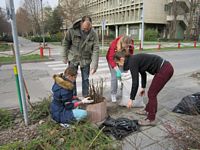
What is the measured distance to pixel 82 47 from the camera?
3537mm

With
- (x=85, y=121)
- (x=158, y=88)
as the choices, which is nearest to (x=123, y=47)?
(x=158, y=88)

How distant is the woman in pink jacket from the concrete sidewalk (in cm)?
56

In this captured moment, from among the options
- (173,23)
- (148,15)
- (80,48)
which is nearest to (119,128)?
(80,48)

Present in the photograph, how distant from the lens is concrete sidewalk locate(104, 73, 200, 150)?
8.18 ft

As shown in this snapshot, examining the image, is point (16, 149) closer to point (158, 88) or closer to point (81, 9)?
point (158, 88)

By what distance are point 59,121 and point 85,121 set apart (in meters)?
0.40

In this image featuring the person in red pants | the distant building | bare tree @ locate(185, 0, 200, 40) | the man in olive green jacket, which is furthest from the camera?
the distant building

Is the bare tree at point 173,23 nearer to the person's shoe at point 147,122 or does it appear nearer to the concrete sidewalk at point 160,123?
the concrete sidewalk at point 160,123

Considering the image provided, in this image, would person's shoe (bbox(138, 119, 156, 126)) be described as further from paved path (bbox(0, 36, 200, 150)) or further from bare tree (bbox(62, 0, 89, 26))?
bare tree (bbox(62, 0, 89, 26))

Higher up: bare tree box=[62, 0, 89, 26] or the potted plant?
bare tree box=[62, 0, 89, 26]

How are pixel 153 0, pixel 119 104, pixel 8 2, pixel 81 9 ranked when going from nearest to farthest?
A: pixel 8 2 < pixel 119 104 < pixel 81 9 < pixel 153 0

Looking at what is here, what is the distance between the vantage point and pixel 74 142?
2387 millimetres

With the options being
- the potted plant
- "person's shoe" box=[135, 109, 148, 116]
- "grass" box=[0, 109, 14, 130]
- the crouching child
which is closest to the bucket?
the potted plant

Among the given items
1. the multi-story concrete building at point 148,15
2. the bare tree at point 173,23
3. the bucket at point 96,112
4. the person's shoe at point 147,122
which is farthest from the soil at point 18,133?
the bare tree at point 173,23
